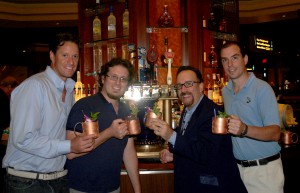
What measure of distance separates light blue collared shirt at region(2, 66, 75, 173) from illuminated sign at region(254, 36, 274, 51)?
8343mm

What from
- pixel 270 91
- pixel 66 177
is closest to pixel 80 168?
pixel 66 177

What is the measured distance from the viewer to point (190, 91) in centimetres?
249

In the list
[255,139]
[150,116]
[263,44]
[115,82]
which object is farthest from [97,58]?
[263,44]

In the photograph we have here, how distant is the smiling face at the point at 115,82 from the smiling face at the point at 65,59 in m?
0.26

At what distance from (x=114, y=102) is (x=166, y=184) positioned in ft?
3.78

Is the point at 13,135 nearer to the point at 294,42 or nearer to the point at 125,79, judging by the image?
the point at 125,79

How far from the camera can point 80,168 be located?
224 centimetres

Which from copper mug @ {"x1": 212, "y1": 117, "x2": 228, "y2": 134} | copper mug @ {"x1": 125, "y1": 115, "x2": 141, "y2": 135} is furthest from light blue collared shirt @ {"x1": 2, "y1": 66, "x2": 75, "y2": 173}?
copper mug @ {"x1": 212, "y1": 117, "x2": 228, "y2": 134}

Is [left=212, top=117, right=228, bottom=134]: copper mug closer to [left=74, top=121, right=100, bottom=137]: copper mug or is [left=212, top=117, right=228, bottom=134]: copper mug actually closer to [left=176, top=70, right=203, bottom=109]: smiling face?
[left=176, top=70, right=203, bottom=109]: smiling face

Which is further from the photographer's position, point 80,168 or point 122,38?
point 122,38

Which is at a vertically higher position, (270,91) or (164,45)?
(164,45)

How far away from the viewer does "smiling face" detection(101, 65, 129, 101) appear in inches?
94.2

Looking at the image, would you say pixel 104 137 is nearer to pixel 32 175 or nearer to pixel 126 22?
pixel 32 175

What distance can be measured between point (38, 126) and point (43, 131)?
95 millimetres
